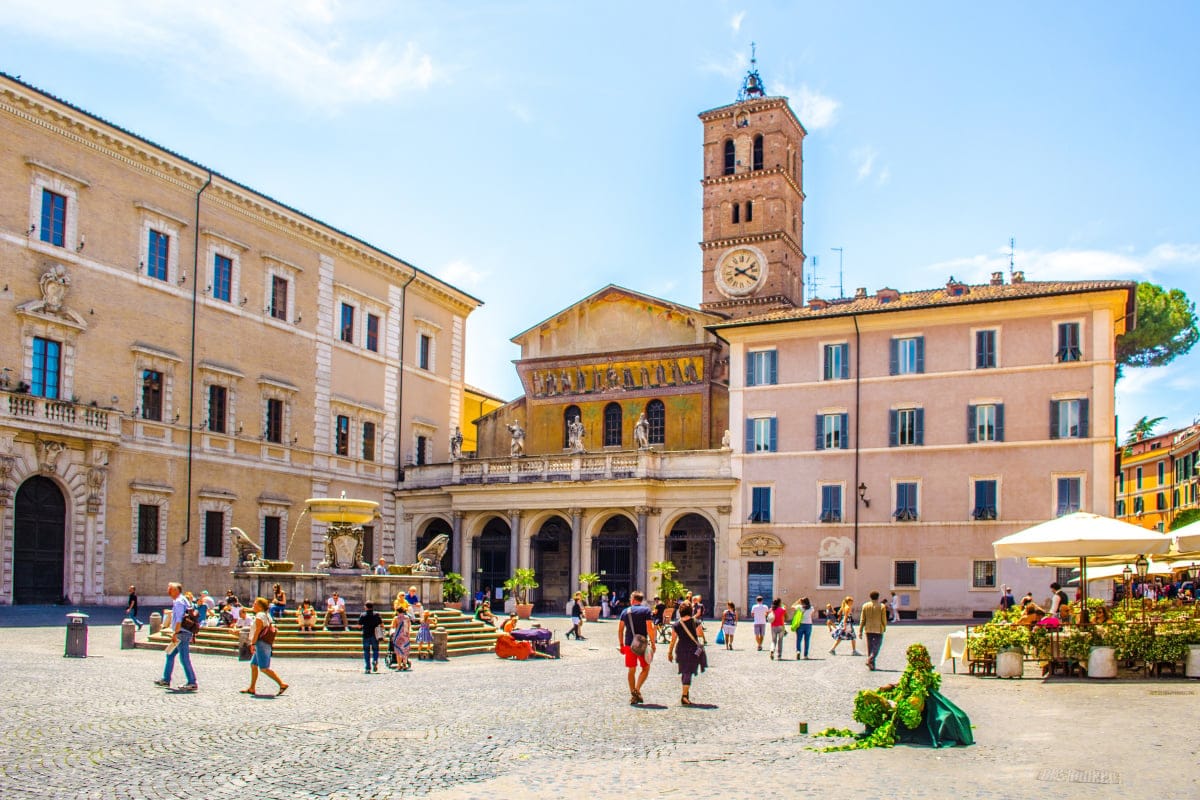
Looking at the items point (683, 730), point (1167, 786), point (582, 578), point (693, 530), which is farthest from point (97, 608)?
point (1167, 786)

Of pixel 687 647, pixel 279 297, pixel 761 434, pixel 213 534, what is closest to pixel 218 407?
pixel 213 534

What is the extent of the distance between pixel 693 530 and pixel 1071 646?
26.7 metres

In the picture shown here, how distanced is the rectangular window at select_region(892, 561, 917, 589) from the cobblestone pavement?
20680 millimetres

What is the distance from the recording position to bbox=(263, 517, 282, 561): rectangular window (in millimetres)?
40875

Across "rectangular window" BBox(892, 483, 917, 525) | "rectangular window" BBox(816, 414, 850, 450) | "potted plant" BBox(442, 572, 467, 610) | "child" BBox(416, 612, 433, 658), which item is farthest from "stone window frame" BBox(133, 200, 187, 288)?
"rectangular window" BBox(892, 483, 917, 525)

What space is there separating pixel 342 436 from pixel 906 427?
19.9 metres

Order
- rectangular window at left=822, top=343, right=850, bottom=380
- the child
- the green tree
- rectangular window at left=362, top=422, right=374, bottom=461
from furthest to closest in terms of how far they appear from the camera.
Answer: the green tree < rectangular window at left=362, top=422, right=374, bottom=461 < rectangular window at left=822, top=343, right=850, bottom=380 < the child

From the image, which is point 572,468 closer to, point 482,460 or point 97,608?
point 482,460

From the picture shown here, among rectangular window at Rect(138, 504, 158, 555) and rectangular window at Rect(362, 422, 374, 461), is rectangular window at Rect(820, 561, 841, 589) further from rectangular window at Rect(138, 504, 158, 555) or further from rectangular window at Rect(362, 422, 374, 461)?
rectangular window at Rect(138, 504, 158, 555)

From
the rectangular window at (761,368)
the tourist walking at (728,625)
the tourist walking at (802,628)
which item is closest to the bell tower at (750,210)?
the rectangular window at (761,368)

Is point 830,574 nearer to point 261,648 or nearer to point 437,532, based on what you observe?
point 437,532

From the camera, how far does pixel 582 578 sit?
4216cm

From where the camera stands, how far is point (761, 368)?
1734 inches

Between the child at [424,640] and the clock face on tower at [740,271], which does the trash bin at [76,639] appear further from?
the clock face on tower at [740,271]
